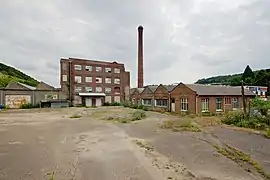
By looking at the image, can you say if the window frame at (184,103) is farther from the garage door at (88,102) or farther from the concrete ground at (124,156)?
the garage door at (88,102)

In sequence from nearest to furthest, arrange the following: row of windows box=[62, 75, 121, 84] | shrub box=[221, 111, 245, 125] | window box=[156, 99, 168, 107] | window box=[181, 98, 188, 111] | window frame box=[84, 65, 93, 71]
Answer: shrub box=[221, 111, 245, 125] → window box=[181, 98, 188, 111] → window box=[156, 99, 168, 107] → row of windows box=[62, 75, 121, 84] → window frame box=[84, 65, 93, 71]

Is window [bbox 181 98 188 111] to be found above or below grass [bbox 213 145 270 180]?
above

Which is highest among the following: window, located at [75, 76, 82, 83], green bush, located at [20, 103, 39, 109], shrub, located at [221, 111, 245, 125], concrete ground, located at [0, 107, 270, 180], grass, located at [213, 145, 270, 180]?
window, located at [75, 76, 82, 83]

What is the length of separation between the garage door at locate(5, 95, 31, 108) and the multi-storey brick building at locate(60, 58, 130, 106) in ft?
26.1

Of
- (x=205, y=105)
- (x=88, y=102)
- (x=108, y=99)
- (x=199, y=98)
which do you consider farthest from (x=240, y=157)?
(x=108, y=99)

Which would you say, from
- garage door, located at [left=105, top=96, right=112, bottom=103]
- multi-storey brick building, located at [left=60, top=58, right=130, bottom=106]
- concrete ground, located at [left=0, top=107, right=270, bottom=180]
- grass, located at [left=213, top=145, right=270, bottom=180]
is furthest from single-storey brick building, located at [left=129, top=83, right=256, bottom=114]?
multi-storey brick building, located at [left=60, top=58, right=130, bottom=106]

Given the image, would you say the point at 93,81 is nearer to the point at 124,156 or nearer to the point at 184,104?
the point at 184,104

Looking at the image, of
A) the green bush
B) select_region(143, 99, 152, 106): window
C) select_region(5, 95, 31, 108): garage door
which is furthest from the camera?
the green bush

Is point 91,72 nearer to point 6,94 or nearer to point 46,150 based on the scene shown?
point 6,94

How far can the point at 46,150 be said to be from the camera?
1106 centimetres

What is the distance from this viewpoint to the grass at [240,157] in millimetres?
8375

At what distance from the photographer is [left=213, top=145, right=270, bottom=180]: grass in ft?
27.5

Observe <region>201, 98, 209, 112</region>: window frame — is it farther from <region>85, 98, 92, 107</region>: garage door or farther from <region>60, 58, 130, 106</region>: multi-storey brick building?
<region>85, 98, 92, 107</region>: garage door

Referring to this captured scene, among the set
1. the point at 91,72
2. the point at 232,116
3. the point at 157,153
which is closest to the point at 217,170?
the point at 157,153
